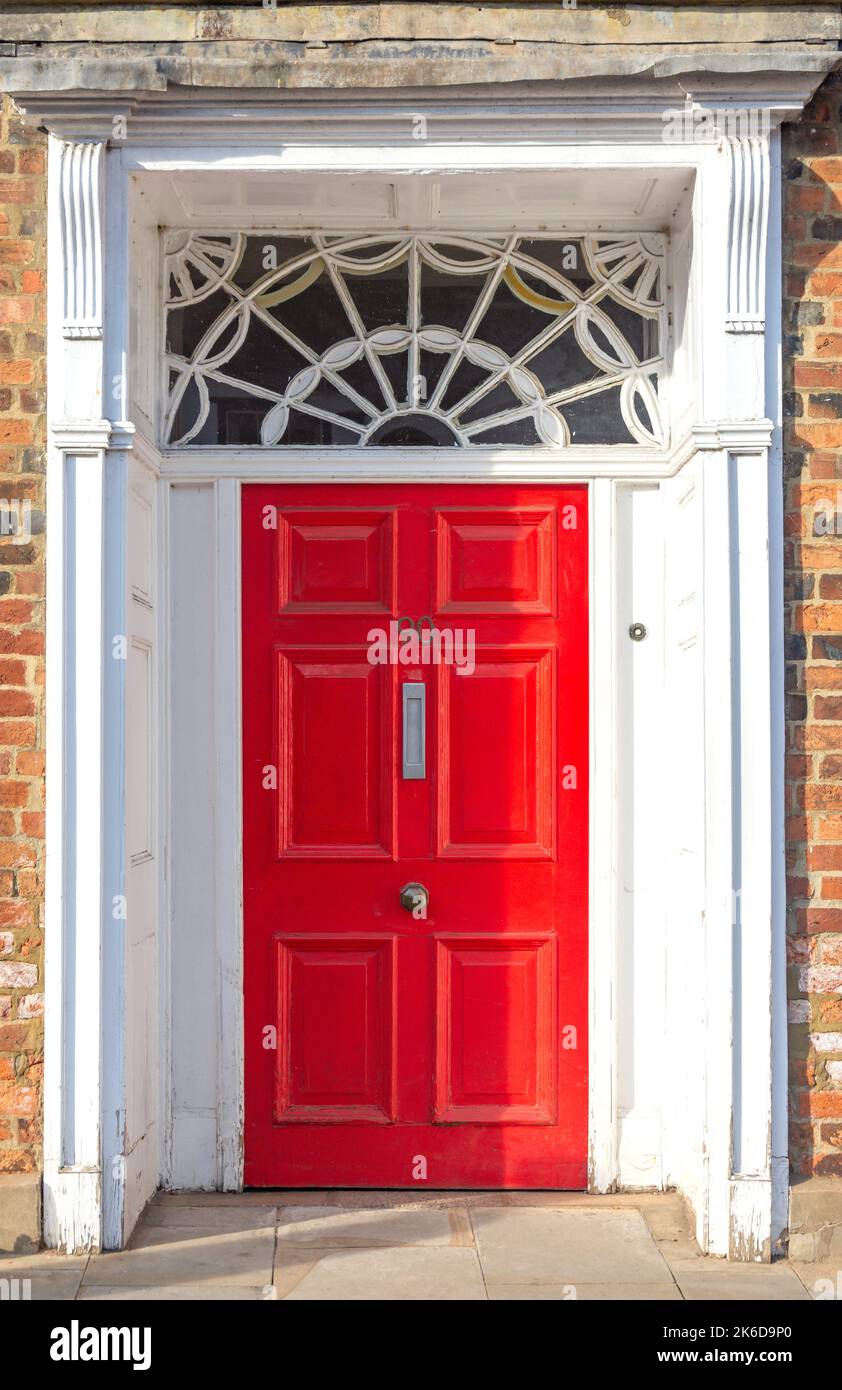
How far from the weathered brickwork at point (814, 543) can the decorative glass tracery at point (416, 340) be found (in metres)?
0.55

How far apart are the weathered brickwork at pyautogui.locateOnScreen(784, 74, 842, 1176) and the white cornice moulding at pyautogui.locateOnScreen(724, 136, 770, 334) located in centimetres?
14

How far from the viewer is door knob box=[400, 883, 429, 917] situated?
4324 mm

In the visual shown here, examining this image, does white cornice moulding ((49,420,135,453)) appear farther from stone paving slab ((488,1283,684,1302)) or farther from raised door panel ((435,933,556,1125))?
stone paving slab ((488,1283,684,1302))

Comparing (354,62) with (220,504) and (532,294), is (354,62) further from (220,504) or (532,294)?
(220,504)

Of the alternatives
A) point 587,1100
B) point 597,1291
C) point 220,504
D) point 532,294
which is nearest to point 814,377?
point 532,294

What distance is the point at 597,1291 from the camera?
12.1 ft

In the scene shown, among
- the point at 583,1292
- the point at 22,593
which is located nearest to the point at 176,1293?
the point at 583,1292

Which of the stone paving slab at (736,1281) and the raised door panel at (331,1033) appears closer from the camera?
the stone paving slab at (736,1281)

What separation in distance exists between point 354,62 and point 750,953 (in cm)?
293

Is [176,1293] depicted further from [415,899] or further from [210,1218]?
[415,899]

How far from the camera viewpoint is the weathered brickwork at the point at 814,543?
156 inches

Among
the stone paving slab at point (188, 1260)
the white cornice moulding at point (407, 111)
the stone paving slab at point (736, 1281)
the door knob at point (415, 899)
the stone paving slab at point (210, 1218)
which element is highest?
the white cornice moulding at point (407, 111)

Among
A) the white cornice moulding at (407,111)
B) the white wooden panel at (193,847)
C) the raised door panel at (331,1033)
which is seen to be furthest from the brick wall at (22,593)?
the raised door panel at (331,1033)

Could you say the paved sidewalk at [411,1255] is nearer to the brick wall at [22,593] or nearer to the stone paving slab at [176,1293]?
the stone paving slab at [176,1293]
